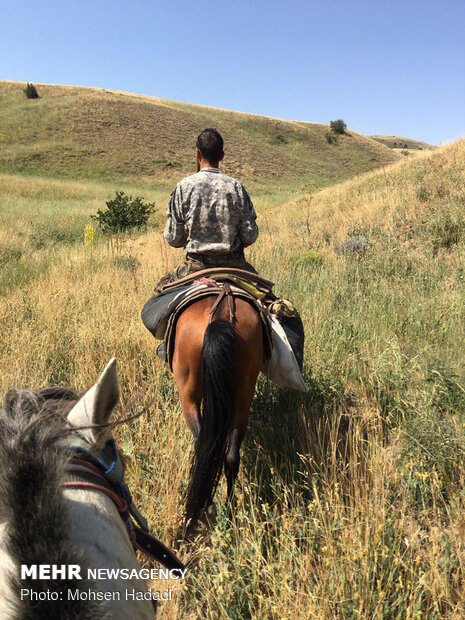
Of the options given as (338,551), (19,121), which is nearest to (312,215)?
(338,551)

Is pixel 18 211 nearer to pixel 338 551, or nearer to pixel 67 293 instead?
pixel 67 293

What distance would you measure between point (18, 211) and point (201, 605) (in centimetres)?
1754

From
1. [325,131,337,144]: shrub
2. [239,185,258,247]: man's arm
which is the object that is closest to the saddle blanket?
[239,185,258,247]: man's arm

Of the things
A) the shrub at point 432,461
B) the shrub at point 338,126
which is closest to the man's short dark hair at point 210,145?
the shrub at point 432,461

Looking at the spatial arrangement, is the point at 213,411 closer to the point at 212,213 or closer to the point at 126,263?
the point at 212,213

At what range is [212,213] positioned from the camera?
3.18m

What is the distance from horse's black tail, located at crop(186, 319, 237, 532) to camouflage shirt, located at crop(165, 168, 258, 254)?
1.36m

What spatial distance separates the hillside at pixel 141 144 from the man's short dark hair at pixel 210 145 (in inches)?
1395

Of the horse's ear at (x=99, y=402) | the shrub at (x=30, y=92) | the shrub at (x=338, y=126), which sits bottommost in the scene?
the horse's ear at (x=99, y=402)

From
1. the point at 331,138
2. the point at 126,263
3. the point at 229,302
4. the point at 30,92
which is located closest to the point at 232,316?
the point at 229,302

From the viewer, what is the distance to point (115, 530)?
83 cm

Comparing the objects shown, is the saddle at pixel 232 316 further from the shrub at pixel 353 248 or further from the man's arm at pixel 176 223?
the shrub at pixel 353 248

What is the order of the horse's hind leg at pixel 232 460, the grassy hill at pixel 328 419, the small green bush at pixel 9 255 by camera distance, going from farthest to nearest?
1. the small green bush at pixel 9 255
2. the horse's hind leg at pixel 232 460
3. the grassy hill at pixel 328 419

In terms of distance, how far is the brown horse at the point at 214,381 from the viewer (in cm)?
204
